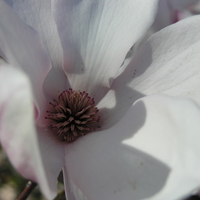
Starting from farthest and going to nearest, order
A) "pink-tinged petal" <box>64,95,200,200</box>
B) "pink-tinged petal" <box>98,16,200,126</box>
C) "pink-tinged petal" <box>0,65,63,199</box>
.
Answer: "pink-tinged petal" <box>98,16,200,126</box> → "pink-tinged petal" <box>64,95,200,200</box> → "pink-tinged petal" <box>0,65,63,199</box>

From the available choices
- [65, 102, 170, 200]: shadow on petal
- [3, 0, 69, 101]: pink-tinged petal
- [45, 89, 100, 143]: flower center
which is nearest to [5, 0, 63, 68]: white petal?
[3, 0, 69, 101]: pink-tinged petal

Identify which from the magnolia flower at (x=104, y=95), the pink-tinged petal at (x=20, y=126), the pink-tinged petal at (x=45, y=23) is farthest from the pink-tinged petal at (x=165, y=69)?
the pink-tinged petal at (x=20, y=126)

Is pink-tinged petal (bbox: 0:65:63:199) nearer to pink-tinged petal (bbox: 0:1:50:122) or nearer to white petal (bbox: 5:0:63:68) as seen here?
pink-tinged petal (bbox: 0:1:50:122)

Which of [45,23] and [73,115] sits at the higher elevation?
[45,23]

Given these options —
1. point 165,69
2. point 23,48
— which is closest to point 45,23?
point 23,48

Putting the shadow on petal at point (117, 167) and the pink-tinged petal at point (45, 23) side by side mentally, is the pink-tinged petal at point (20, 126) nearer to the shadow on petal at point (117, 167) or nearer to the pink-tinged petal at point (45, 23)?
the shadow on petal at point (117, 167)

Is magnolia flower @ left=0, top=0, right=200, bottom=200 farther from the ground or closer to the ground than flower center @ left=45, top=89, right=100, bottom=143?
farther from the ground

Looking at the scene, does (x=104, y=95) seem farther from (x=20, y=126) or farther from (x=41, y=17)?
(x=20, y=126)
